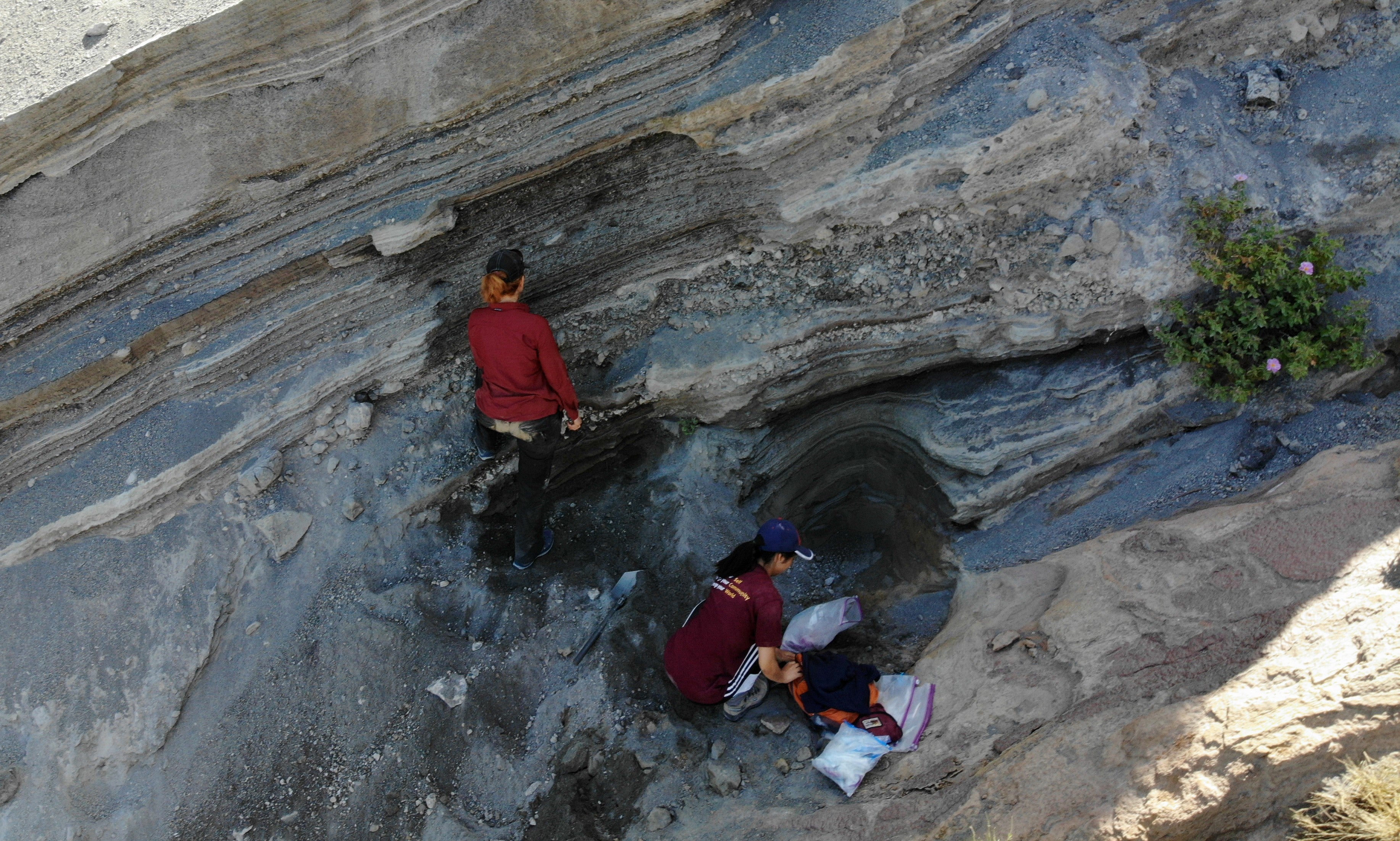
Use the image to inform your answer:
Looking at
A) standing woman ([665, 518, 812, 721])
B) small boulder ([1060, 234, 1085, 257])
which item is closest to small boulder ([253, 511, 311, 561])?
standing woman ([665, 518, 812, 721])

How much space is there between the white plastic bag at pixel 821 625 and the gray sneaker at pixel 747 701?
8.7 inches

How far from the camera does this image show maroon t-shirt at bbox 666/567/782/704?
11.9ft

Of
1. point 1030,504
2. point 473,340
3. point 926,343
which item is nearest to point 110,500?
point 473,340

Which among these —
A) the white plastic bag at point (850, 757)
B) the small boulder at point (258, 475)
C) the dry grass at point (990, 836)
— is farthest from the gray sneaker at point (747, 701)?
the small boulder at point (258, 475)

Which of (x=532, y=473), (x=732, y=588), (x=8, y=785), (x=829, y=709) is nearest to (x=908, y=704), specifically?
(x=829, y=709)

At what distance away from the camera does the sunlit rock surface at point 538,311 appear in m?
3.76

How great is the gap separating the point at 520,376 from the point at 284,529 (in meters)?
1.42

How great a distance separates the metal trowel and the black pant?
19.2 inches

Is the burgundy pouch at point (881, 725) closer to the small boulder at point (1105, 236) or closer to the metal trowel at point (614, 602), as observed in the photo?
the metal trowel at point (614, 602)

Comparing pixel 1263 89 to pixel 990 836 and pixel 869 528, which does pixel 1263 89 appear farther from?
pixel 990 836

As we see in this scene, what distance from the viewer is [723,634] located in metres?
3.73

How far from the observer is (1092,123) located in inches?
167

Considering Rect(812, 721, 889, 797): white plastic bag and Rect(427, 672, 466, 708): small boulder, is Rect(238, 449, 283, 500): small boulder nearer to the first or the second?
Rect(427, 672, 466, 708): small boulder

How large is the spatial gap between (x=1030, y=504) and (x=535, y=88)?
3197 millimetres
